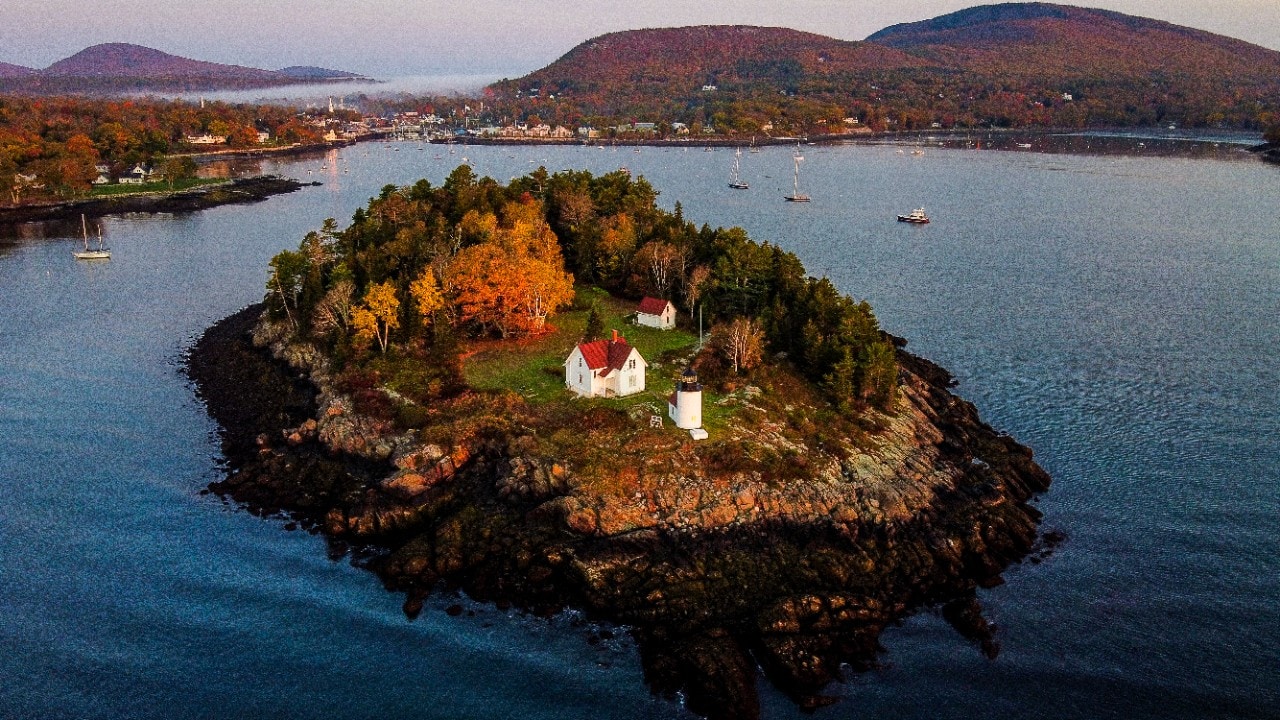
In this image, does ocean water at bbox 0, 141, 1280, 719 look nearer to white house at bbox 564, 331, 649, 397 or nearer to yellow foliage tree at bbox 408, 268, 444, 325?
yellow foliage tree at bbox 408, 268, 444, 325

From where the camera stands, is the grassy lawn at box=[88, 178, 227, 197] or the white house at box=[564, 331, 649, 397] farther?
the grassy lawn at box=[88, 178, 227, 197]

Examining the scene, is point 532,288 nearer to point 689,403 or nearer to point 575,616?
point 689,403

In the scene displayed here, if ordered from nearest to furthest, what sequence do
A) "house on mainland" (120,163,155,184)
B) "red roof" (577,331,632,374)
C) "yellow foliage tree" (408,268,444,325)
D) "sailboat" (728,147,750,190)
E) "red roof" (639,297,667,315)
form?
1. "red roof" (577,331,632,374)
2. "yellow foliage tree" (408,268,444,325)
3. "red roof" (639,297,667,315)
4. "house on mainland" (120,163,155,184)
5. "sailboat" (728,147,750,190)

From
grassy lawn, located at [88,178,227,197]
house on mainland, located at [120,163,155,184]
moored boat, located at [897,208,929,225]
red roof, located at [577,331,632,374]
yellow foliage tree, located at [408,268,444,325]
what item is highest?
house on mainland, located at [120,163,155,184]

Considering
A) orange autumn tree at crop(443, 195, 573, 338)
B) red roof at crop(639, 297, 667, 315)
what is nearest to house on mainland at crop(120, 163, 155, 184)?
orange autumn tree at crop(443, 195, 573, 338)

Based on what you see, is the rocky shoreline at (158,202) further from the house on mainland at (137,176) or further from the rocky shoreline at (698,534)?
the rocky shoreline at (698,534)

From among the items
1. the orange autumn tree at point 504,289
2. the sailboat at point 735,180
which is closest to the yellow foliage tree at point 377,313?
the orange autumn tree at point 504,289
